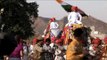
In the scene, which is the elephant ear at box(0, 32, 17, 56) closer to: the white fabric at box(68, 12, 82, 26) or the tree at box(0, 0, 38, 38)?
the white fabric at box(68, 12, 82, 26)

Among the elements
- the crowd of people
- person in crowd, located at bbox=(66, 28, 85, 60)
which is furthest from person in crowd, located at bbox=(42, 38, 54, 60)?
person in crowd, located at bbox=(66, 28, 85, 60)

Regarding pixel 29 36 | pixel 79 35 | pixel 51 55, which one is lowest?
pixel 29 36

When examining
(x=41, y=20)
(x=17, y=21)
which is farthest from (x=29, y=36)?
(x=41, y=20)

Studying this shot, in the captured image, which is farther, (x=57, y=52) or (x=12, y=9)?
(x=12, y=9)

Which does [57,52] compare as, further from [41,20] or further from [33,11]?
[41,20]

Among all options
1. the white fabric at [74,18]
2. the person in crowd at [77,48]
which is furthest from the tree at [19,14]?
the person in crowd at [77,48]

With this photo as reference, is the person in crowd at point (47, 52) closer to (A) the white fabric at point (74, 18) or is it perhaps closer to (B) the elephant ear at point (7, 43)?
(A) the white fabric at point (74, 18)

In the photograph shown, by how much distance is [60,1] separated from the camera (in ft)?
61.1

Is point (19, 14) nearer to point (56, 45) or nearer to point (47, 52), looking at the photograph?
point (56, 45)

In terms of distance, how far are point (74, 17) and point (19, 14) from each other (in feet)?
92.9

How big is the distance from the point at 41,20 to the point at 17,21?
8927 centimetres

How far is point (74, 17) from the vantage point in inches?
674

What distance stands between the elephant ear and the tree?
36.7m

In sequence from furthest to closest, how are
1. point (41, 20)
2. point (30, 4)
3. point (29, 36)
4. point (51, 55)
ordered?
point (41, 20) < point (30, 4) < point (29, 36) < point (51, 55)
